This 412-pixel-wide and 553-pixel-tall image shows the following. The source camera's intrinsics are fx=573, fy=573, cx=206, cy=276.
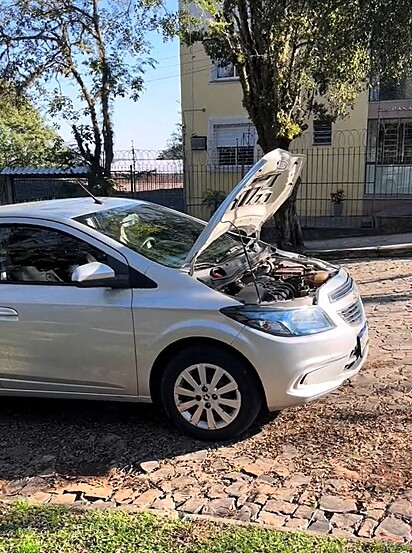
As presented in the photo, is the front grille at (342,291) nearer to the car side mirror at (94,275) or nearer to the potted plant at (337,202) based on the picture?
the car side mirror at (94,275)

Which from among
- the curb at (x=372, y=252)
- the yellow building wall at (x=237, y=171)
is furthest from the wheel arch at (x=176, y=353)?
the yellow building wall at (x=237, y=171)

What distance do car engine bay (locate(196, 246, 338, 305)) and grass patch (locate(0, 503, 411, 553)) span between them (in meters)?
1.54

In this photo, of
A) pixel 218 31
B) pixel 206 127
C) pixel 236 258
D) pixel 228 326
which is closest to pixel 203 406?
pixel 228 326

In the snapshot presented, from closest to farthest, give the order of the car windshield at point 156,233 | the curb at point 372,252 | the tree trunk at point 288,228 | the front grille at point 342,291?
the front grille at point 342,291
the car windshield at point 156,233
the curb at point 372,252
the tree trunk at point 288,228

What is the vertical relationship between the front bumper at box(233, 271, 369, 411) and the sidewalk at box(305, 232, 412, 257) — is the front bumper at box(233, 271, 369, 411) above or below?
above

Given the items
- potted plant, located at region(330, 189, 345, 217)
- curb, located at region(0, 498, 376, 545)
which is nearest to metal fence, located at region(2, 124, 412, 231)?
potted plant, located at region(330, 189, 345, 217)

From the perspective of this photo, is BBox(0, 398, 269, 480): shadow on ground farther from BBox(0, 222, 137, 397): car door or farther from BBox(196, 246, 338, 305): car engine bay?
BBox(196, 246, 338, 305): car engine bay

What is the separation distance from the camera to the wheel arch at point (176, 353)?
3.91 meters

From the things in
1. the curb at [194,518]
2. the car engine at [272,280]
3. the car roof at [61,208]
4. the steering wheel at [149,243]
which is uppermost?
the car roof at [61,208]

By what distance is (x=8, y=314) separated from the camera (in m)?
4.32

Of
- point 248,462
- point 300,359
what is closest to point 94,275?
point 300,359

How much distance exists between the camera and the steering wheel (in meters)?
4.41

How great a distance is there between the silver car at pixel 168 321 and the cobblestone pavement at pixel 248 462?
0.95ft

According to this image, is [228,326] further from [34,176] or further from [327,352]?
[34,176]
